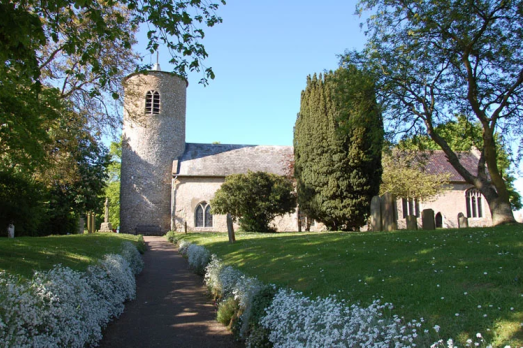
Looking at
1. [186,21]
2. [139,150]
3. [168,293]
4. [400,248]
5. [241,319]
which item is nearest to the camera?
[241,319]

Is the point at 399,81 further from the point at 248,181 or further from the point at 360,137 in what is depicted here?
the point at 248,181

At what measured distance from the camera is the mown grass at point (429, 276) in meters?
3.79

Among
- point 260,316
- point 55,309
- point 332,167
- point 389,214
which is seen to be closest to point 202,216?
point 332,167

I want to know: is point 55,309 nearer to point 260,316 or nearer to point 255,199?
point 260,316

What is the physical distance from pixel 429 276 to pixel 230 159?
30741 mm

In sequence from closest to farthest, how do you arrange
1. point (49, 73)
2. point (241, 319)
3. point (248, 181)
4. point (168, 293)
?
point (241, 319), point (168, 293), point (49, 73), point (248, 181)

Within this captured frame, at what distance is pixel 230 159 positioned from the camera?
3575 cm

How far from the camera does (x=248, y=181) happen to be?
25.3m

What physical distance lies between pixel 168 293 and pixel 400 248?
516cm

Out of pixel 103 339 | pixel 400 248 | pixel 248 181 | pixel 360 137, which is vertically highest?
pixel 360 137

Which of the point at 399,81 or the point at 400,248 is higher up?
the point at 399,81

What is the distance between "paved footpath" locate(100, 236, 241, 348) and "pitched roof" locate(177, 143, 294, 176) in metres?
23.3

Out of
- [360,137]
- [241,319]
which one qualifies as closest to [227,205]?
[360,137]

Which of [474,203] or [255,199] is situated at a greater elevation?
[255,199]
